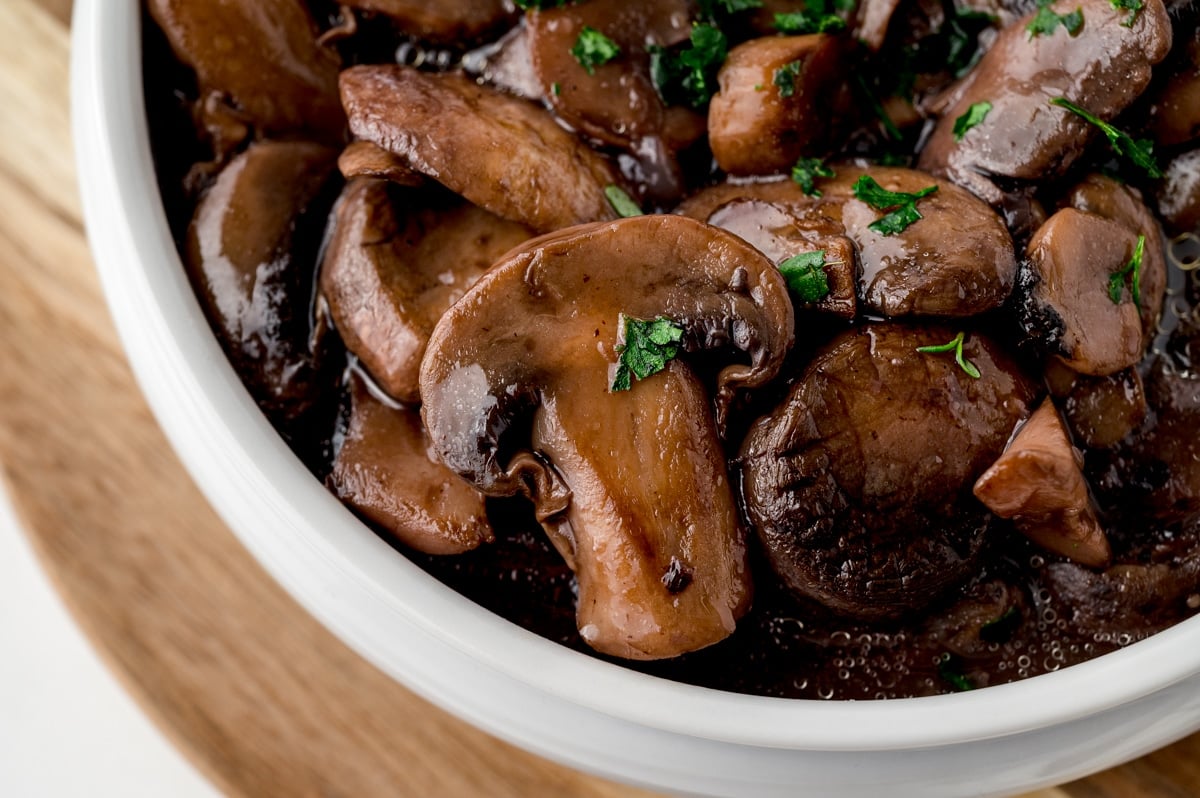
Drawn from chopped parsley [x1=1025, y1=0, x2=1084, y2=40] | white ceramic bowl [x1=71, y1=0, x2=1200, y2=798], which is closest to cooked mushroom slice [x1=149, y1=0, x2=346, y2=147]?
white ceramic bowl [x1=71, y1=0, x2=1200, y2=798]

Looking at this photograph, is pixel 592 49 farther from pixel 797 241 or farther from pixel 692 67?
pixel 797 241

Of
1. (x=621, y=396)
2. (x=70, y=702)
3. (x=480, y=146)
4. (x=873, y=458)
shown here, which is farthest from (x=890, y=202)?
(x=70, y=702)

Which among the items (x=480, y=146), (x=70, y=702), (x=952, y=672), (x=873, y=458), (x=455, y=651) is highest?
(x=480, y=146)

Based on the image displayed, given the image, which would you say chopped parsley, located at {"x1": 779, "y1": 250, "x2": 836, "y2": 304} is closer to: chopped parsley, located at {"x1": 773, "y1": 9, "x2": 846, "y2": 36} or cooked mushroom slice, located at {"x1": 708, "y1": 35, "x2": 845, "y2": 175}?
cooked mushroom slice, located at {"x1": 708, "y1": 35, "x2": 845, "y2": 175}

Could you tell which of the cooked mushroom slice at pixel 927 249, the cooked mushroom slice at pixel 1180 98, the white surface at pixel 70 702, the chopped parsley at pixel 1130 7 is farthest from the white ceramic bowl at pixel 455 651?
the white surface at pixel 70 702

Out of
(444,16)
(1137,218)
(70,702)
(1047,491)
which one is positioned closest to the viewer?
(1047,491)

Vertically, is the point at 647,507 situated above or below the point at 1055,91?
below
